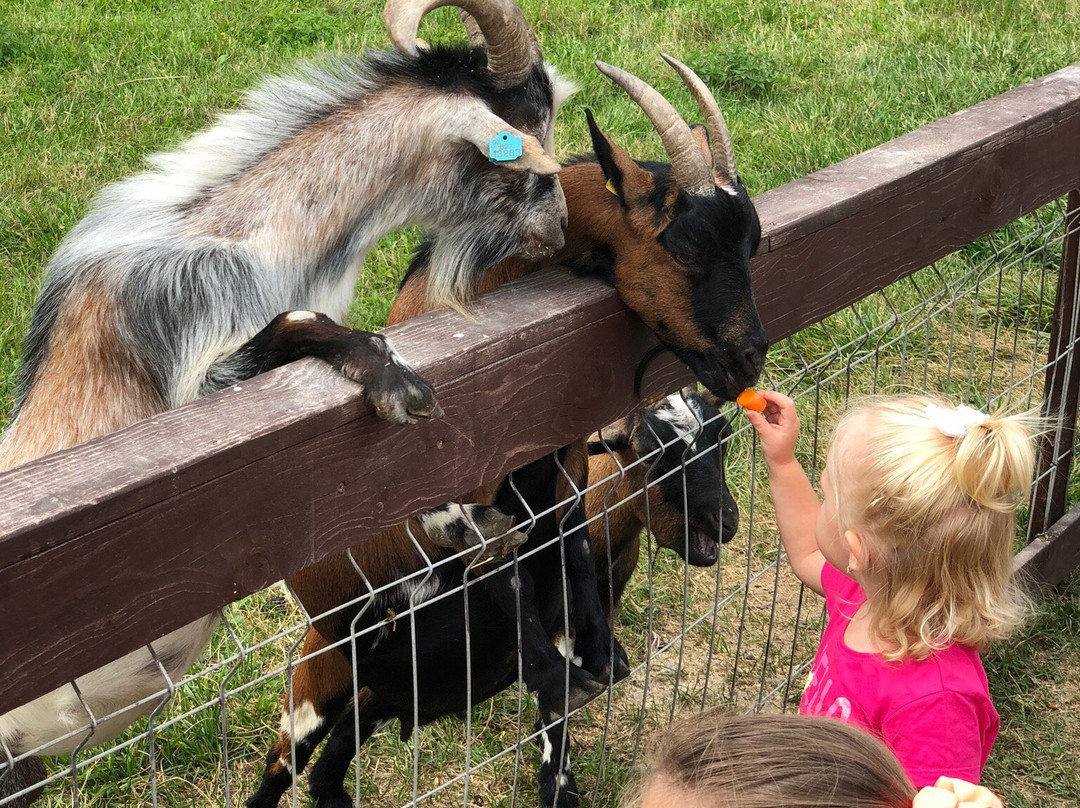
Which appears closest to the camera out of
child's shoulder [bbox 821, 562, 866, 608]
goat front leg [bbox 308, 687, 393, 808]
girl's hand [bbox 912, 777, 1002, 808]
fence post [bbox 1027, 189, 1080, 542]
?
girl's hand [bbox 912, 777, 1002, 808]

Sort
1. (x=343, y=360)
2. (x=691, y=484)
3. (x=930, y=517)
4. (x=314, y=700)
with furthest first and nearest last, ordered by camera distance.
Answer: (x=691, y=484)
(x=314, y=700)
(x=930, y=517)
(x=343, y=360)

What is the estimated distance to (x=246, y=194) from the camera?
277 centimetres

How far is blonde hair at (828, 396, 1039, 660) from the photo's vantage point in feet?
6.10

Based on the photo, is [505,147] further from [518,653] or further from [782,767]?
[782,767]

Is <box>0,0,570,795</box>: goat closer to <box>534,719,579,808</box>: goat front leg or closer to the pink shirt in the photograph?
the pink shirt

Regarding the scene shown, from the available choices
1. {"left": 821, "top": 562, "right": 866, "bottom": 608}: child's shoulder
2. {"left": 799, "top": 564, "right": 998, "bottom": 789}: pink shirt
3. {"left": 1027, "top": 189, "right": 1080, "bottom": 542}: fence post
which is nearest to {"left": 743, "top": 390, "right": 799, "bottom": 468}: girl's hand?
{"left": 821, "top": 562, "right": 866, "bottom": 608}: child's shoulder

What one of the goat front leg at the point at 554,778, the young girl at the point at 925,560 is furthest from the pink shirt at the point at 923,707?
the goat front leg at the point at 554,778

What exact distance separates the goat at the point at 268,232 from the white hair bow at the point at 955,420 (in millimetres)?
862

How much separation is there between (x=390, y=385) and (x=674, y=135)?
3.43 ft

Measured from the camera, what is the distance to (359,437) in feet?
5.55

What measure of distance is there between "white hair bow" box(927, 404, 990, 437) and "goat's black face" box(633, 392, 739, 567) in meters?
1.12

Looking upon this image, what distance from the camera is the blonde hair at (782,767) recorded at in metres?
1.29

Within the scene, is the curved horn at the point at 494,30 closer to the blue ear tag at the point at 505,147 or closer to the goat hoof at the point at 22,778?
the blue ear tag at the point at 505,147

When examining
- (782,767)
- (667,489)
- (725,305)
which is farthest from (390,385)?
(667,489)
